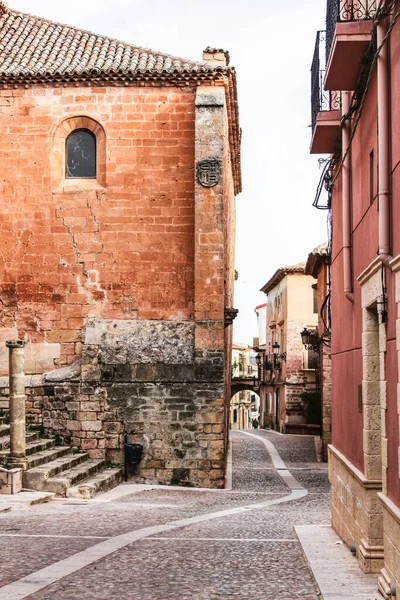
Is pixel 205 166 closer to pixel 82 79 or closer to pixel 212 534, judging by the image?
pixel 82 79

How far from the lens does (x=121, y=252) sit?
18750mm

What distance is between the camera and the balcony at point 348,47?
7609 millimetres

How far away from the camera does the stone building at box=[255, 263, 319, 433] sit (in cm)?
4206

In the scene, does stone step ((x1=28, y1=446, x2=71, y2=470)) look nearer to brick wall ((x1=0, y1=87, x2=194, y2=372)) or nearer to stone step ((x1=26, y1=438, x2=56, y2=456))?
stone step ((x1=26, y1=438, x2=56, y2=456))

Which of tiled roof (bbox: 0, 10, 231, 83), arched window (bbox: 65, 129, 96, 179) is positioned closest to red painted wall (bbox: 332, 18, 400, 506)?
tiled roof (bbox: 0, 10, 231, 83)

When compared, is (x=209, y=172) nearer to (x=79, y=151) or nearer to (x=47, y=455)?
(x=79, y=151)

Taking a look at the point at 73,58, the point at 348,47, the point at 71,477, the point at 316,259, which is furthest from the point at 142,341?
the point at 316,259

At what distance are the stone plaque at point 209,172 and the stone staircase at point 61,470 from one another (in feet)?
19.6

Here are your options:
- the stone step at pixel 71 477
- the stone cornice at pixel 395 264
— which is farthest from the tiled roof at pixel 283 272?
the stone cornice at pixel 395 264

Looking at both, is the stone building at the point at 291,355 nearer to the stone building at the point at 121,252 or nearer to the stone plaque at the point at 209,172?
the stone building at the point at 121,252

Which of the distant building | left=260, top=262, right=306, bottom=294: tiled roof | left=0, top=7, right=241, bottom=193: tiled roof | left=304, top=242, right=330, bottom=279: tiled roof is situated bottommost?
the distant building

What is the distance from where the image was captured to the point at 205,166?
18.6 meters

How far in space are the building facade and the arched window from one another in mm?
8652

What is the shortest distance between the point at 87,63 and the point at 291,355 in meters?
26.7
